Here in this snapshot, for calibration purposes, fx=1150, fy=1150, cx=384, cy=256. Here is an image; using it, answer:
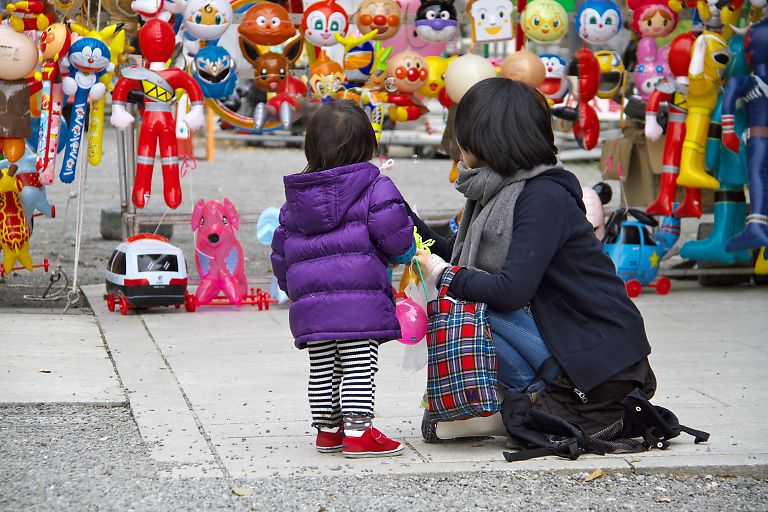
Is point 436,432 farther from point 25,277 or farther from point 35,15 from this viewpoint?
point 25,277

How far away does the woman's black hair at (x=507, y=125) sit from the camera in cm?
380

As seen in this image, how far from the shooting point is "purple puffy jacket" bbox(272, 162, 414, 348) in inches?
146

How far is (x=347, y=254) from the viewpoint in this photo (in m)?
3.75

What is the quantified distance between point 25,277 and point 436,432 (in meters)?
4.62

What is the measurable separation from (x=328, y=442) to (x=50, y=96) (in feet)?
10.7

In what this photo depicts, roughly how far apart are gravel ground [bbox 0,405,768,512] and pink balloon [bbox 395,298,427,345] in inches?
18.8

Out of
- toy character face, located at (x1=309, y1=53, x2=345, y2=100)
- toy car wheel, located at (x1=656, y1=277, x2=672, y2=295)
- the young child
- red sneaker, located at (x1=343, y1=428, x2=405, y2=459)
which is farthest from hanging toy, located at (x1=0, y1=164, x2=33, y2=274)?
toy car wheel, located at (x1=656, y1=277, x2=672, y2=295)

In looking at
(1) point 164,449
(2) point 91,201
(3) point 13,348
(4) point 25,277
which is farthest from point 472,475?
(2) point 91,201

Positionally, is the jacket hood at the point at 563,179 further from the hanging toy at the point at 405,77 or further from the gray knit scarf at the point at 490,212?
the hanging toy at the point at 405,77

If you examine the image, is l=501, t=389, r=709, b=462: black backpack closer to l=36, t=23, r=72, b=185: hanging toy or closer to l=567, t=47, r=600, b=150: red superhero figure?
l=36, t=23, r=72, b=185: hanging toy

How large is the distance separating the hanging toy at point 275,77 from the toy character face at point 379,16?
1.51ft

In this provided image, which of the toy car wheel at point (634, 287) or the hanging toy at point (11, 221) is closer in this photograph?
the hanging toy at point (11, 221)

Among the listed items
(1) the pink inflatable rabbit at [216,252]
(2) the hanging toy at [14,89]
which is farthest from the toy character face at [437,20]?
(2) the hanging toy at [14,89]

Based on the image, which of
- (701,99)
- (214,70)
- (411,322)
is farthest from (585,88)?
(411,322)
